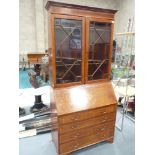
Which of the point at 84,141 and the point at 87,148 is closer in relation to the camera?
the point at 84,141

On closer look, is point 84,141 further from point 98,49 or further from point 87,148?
→ point 98,49

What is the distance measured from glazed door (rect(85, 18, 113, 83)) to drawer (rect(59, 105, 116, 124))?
1.45 feet

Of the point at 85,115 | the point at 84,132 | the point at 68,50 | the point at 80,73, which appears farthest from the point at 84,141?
the point at 68,50

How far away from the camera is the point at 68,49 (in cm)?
202

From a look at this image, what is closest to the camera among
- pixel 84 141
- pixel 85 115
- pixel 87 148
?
pixel 85 115

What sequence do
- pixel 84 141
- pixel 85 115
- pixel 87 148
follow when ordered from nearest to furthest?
pixel 85 115
pixel 84 141
pixel 87 148

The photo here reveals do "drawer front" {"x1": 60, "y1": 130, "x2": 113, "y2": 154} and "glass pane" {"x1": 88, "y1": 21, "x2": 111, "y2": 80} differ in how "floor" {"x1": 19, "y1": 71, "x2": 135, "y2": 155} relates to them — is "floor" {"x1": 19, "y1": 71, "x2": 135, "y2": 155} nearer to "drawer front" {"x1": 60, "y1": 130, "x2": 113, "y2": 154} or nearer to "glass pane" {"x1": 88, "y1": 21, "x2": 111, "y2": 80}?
"drawer front" {"x1": 60, "y1": 130, "x2": 113, "y2": 154}

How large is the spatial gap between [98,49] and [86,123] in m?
1.09

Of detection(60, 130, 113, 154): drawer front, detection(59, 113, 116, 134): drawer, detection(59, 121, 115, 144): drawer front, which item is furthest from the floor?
detection(59, 113, 116, 134): drawer

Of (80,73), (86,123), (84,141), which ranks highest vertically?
(80,73)

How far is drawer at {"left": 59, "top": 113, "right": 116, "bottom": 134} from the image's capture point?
1927mm

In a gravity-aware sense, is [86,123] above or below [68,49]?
below
